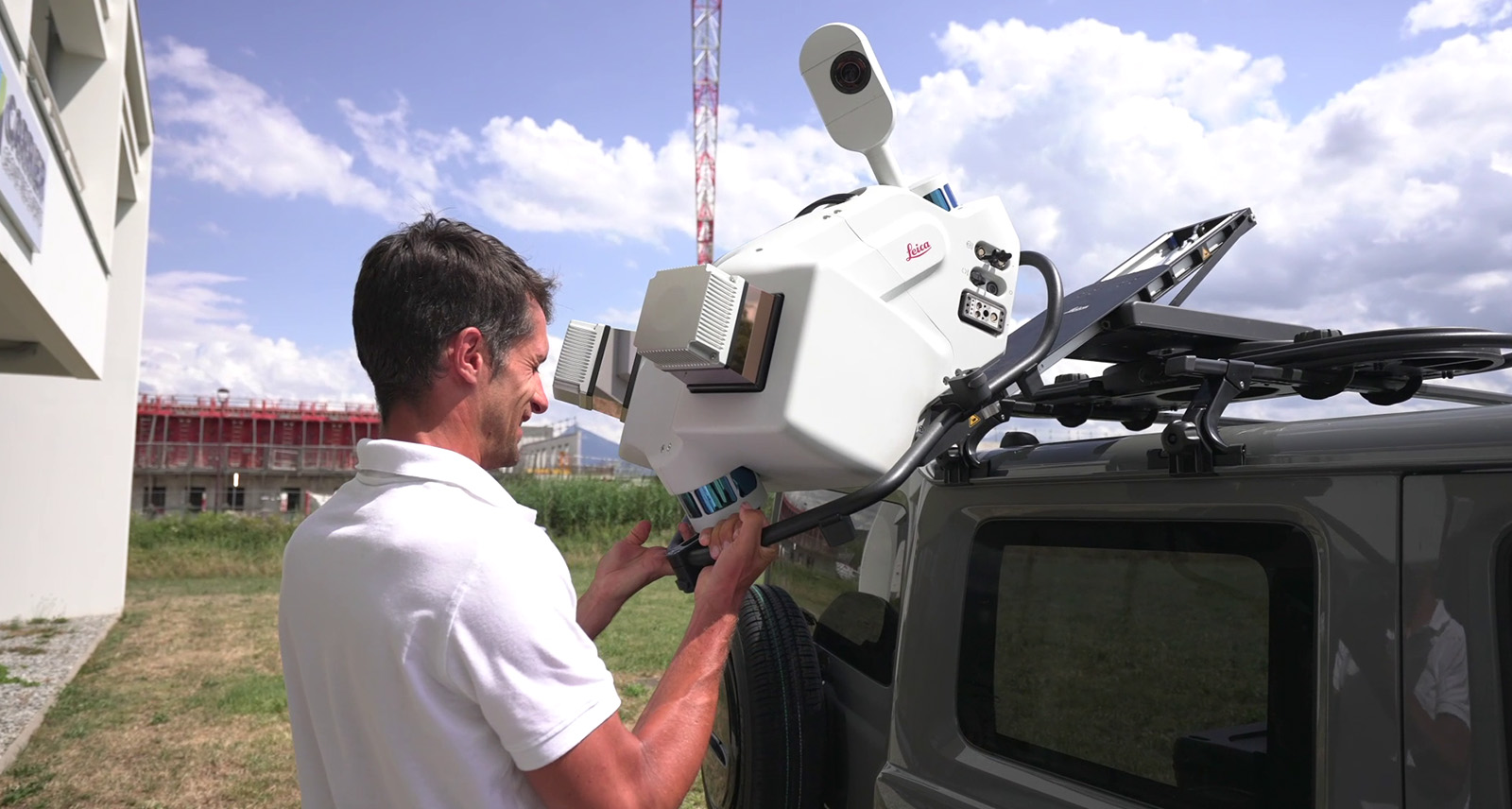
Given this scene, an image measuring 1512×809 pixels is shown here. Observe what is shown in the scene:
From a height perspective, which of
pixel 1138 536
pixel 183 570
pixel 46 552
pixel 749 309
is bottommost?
pixel 183 570

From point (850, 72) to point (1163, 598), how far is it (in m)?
1.22

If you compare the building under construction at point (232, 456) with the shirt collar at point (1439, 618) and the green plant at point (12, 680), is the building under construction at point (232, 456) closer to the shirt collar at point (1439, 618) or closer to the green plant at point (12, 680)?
the green plant at point (12, 680)

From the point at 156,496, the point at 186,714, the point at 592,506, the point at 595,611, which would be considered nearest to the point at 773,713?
the point at 595,611

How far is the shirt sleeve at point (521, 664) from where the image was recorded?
1178 mm

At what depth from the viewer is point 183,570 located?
18891 millimetres

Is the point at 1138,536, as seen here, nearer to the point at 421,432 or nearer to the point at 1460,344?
the point at 1460,344

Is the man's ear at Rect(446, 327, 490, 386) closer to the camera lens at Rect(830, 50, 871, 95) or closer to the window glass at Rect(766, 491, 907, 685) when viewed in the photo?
the window glass at Rect(766, 491, 907, 685)

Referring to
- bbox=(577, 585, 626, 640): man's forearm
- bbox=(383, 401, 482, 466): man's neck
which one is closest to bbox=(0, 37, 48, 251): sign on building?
bbox=(577, 585, 626, 640): man's forearm

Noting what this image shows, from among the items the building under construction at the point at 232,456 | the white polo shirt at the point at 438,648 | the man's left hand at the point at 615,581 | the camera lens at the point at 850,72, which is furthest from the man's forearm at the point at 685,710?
the building under construction at the point at 232,456

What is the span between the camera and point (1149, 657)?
5.20ft

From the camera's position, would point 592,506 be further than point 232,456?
No

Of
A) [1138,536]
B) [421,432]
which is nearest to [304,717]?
[421,432]

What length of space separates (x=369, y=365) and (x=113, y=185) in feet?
37.6

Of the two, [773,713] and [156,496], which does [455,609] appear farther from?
[156,496]
